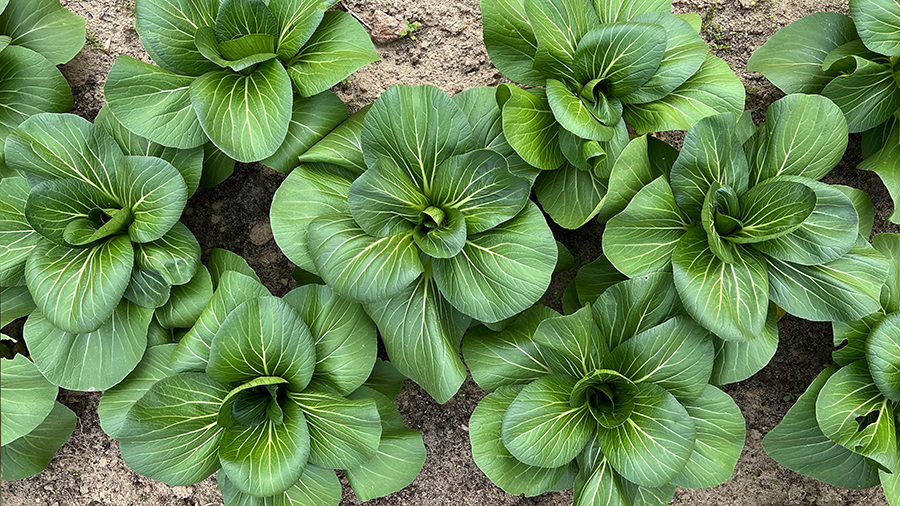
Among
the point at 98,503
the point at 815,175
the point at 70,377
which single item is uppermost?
the point at 815,175

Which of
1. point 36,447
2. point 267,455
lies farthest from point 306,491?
point 36,447

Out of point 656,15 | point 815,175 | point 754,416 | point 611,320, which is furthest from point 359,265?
point 754,416

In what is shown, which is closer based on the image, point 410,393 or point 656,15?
point 656,15

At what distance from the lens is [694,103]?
2377mm

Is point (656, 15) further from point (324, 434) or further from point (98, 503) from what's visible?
point (98, 503)

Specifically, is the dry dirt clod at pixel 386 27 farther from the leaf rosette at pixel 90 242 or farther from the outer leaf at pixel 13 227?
the outer leaf at pixel 13 227

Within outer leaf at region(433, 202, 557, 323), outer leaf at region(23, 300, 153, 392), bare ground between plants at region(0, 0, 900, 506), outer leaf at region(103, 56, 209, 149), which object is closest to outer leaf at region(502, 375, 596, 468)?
outer leaf at region(433, 202, 557, 323)

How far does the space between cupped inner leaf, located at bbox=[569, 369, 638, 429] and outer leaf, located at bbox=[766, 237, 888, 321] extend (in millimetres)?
695

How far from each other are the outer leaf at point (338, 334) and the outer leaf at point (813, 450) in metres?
1.71

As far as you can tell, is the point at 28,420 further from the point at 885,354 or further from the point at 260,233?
the point at 885,354

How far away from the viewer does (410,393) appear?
9.33ft

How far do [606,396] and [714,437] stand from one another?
46 centimetres

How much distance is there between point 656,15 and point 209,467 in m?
2.46

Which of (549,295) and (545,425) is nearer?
(545,425)
